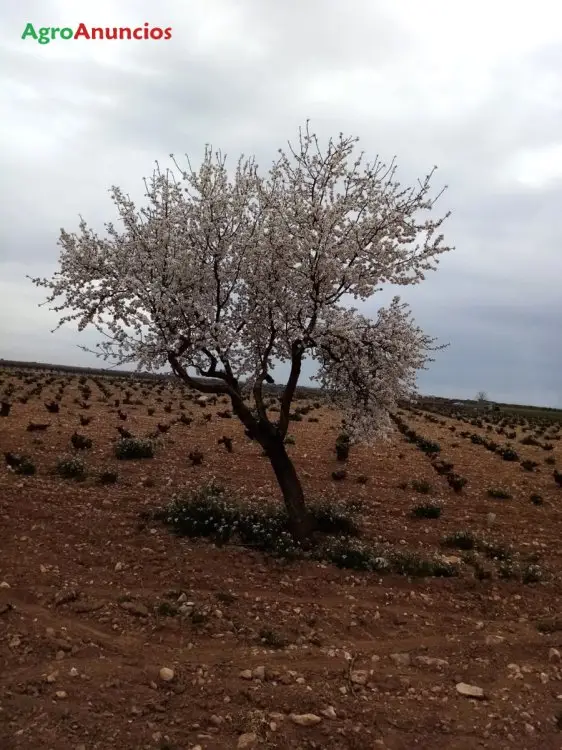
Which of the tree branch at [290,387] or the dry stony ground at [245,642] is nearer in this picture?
the dry stony ground at [245,642]

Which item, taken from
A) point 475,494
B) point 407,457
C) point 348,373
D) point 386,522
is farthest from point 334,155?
point 407,457

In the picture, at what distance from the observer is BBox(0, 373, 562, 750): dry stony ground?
6.66 metres

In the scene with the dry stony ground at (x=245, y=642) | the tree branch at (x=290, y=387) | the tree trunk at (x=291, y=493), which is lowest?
the dry stony ground at (x=245, y=642)

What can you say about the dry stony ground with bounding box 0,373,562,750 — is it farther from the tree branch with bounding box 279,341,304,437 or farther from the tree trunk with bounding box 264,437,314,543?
the tree branch with bounding box 279,341,304,437

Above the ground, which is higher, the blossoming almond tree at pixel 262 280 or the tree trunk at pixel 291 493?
the blossoming almond tree at pixel 262 280

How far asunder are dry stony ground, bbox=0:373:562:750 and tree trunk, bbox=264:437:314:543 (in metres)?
1.26

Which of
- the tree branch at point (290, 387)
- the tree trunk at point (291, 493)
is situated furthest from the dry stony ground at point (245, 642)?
the tree branch at point (290, 387)

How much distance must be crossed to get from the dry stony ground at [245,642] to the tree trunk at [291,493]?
4.14 feet

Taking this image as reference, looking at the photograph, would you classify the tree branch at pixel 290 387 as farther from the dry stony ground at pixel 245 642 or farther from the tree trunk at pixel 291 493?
the dry stony ground at pixel 245 642

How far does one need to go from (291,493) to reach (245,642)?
4717 mm

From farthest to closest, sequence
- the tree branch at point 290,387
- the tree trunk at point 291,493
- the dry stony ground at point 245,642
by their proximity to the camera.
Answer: the tree branch at point 290,387
the tree trunk at point 291,493
the dry stony ground at point 245,642

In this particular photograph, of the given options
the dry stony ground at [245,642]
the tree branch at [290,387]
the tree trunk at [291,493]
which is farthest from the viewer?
the tree branch at [290,387]

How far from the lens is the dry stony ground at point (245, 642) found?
6.66m

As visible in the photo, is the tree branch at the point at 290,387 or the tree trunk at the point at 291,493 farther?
the tree branch at the point at 290,387
